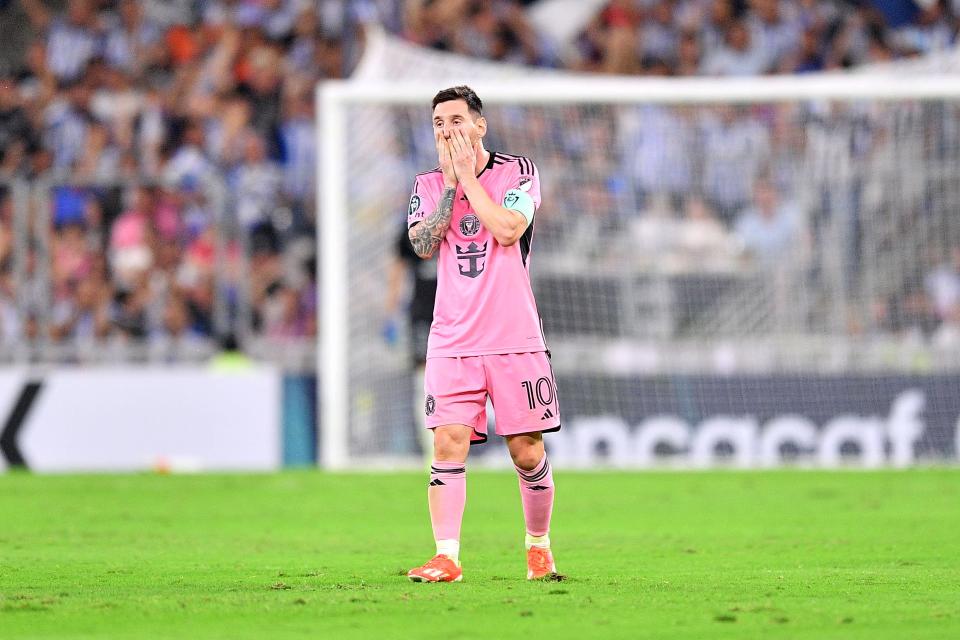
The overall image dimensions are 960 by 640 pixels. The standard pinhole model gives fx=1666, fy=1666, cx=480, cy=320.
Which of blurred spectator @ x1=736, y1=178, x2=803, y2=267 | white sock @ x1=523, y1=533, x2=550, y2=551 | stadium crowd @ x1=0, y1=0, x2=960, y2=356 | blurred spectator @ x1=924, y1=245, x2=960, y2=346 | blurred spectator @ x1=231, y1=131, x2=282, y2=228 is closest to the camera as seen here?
white sock @ x1=523, y1=533, x2=550, y2=551

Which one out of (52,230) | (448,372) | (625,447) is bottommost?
(625,447)

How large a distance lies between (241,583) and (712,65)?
15.7 metres

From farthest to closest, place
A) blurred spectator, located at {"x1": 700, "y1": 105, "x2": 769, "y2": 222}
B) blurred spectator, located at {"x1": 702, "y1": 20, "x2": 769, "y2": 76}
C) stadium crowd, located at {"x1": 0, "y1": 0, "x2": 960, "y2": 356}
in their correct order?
blurred spectator, located at {"x1": 702, "y1": 20, "x2": 769, "y2": 76}
stadium crowd, located at {"x1": 0, "y1": 0, "x2": 960, "y2": 356}
blurred spectator, located at {"x1": 700, "y1": 105, "x2": 769, "y2": 222}

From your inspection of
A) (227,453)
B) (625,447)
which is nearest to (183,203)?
(227,453)

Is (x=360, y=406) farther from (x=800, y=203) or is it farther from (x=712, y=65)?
(x=712, y=65)

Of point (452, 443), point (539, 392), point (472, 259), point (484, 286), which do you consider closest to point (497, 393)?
point (539, 392)

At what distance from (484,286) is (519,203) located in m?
0.38

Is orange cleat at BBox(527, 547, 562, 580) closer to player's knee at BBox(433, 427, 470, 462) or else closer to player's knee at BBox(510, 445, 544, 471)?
player's knee at BBox(510, 445, 544, 471)

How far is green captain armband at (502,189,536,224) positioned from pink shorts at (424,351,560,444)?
0.59m

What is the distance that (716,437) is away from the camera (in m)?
16.6

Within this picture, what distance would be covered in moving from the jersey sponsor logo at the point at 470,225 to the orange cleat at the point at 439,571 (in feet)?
4.46

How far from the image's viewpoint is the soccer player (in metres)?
6.94

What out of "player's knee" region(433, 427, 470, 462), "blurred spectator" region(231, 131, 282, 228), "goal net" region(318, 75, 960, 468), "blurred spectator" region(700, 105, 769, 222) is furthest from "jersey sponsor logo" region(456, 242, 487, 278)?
"blurred spectator" region(231, 131, 282, 228)

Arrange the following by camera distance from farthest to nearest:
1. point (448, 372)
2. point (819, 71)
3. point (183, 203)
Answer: point (819, 71) → point (183, 203) → point (448, 372)
